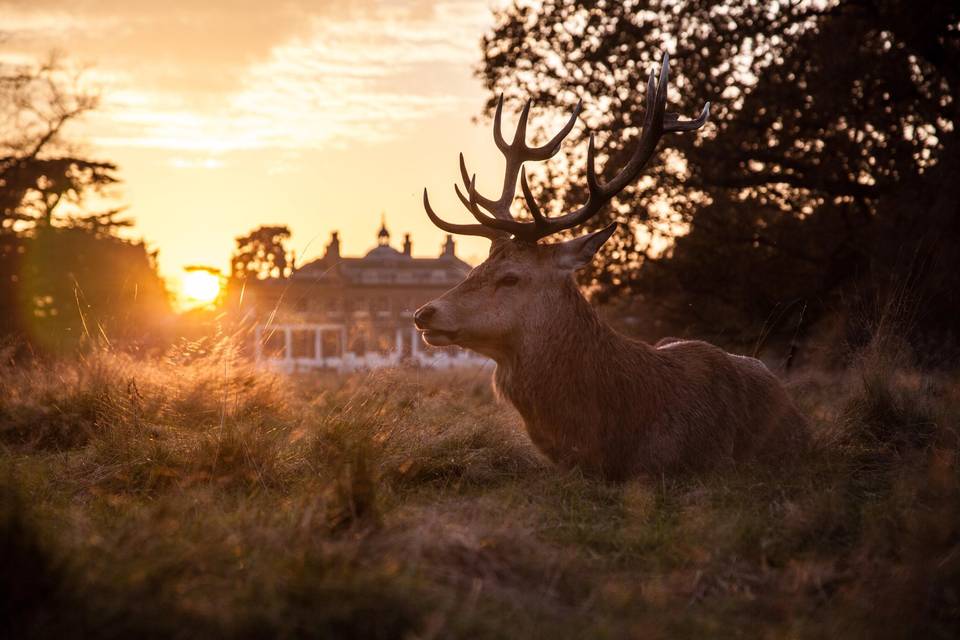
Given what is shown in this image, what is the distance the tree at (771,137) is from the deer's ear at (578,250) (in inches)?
283

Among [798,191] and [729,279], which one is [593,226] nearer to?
[729,279]

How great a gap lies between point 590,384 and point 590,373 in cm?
7

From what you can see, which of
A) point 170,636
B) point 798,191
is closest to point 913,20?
point 798,191

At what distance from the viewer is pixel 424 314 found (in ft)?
15.2

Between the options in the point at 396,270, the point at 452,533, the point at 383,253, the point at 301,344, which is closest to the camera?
the point at 452,533

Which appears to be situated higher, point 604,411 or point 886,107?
point 886,107

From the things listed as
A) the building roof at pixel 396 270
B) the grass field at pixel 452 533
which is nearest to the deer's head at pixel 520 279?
the grass field at pixel 452 533

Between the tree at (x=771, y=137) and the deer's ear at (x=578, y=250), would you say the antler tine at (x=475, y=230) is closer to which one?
the deer's ear at (x=578, y=250)

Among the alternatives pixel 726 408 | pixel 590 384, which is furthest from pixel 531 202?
pixel 726 408

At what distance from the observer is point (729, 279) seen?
46.5 ft

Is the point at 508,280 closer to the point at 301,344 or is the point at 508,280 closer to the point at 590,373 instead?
the point at 590,373

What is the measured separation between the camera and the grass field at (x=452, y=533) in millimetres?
2209

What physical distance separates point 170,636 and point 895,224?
1153 cm

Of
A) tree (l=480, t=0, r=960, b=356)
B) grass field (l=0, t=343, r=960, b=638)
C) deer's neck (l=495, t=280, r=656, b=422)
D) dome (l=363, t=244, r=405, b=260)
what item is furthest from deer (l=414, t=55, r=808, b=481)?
dome (l=363, t=244, r=405, b=260)
